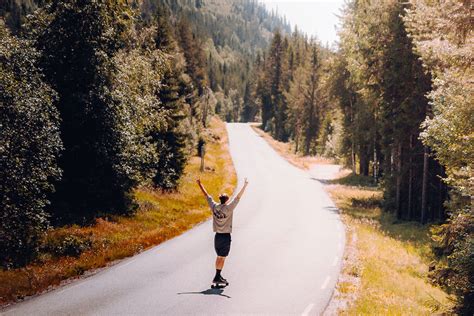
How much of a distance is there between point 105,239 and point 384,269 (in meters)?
10.7

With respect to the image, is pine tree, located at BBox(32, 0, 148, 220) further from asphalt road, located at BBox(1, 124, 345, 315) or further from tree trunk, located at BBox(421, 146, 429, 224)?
tree trunk, located at BBox(421, 146, 429, 224)

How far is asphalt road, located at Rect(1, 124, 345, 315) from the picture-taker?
10.6m

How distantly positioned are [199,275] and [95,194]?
8.26m

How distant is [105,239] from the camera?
677 inches

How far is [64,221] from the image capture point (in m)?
18.4

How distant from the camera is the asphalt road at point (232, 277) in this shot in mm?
10603

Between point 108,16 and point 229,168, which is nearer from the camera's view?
point 108,16

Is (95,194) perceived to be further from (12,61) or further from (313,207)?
(313,207)

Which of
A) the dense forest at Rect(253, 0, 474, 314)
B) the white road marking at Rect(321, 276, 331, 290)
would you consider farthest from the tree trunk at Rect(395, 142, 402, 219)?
the white road marking at Rect(321, 276, 331, 290)

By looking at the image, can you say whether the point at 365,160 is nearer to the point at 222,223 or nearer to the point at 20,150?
the point at 222,223

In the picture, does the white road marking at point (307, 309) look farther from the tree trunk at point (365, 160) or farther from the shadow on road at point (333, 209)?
the tree trunk at point (365, 160)

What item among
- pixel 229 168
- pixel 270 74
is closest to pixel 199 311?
pixel 229 168

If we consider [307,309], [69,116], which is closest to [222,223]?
[307,309]

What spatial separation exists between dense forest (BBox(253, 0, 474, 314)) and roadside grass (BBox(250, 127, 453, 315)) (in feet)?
2.57
